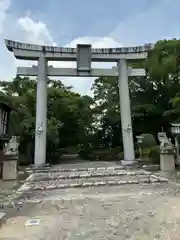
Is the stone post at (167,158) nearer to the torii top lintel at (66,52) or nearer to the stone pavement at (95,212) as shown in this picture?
the stone pavement at (95,212)

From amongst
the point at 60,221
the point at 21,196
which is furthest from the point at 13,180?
the point at 60,221

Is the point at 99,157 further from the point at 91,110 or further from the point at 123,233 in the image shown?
the point at 123,233

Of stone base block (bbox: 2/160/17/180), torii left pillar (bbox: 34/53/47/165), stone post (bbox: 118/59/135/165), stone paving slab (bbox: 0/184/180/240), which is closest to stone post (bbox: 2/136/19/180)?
stone base block (bbox: 2/160/17/180)

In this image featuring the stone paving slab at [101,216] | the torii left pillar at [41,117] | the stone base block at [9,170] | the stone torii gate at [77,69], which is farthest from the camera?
the stone torii gate at [77,69]

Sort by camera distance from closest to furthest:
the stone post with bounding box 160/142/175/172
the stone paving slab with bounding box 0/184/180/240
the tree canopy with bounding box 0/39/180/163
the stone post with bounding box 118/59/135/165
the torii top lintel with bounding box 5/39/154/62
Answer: the stone paving slab with bounding box 0/184/180/240 → the stone post with bounding box 160/142/175/172 → the torii top lintel with bounding box 5/39/154/62 → the stone post with bounding box 118/59/135/165 → the tree canopy with bounding box 0/39/180/163

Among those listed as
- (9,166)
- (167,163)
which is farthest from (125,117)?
(9,166)

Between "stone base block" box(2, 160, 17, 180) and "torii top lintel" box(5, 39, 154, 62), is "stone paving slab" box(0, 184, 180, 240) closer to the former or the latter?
"stone base block" box(2, 160, 17, 180)

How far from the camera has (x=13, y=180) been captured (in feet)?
35.1

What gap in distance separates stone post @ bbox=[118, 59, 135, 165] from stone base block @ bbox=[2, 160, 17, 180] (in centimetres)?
679

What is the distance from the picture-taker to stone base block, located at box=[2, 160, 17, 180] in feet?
35.9

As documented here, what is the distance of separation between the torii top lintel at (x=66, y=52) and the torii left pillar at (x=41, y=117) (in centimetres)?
50

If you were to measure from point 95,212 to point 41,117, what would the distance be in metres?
10.7

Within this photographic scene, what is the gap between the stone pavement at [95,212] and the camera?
3.99 metres

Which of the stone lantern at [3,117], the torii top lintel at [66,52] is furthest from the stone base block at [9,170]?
the torii top lintel at [66,52]
